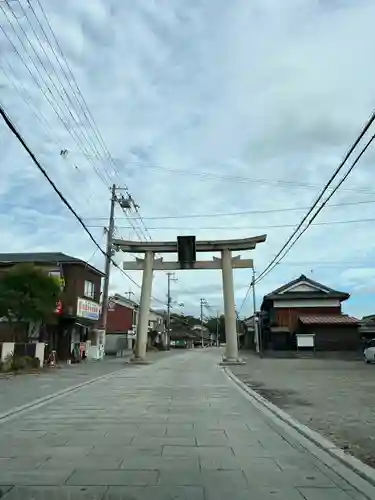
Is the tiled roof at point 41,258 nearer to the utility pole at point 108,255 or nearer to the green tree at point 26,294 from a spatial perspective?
the utility pole at point 108,255

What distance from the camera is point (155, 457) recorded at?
778 centimetres

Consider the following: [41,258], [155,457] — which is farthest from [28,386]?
[41,258]

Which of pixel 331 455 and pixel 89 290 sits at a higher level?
pixel 89 290

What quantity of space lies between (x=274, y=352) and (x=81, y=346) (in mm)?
22080

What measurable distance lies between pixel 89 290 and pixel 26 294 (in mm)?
15315

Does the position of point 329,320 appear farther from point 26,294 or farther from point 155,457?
point 155,457

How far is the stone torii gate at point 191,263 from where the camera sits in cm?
3741

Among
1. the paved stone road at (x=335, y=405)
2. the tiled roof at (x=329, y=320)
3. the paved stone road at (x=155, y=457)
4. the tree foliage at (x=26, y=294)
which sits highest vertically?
the tiled roof at (x=329, y=320)

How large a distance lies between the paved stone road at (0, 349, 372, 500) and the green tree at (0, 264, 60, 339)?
14.4m

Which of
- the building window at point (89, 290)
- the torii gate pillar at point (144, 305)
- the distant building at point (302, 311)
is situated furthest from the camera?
the distant building at point (302, 311)

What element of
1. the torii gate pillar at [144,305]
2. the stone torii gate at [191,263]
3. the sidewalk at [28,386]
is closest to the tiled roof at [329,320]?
the stone torii gate at [191,263]

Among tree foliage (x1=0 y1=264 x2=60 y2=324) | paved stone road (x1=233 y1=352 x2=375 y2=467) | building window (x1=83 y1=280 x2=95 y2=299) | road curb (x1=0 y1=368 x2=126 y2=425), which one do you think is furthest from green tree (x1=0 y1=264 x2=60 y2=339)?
building window (x1=83 y1=280 x2=95 y2=299)

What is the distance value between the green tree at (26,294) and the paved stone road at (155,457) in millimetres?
14395

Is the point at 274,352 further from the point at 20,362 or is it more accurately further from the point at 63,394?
the point at 63,394
